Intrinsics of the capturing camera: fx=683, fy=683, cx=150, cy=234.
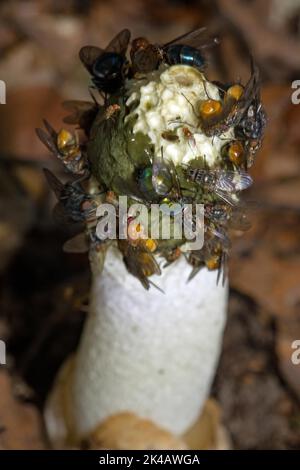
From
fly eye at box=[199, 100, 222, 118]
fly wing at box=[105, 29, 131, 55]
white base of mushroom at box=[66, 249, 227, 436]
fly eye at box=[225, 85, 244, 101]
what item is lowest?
white base of mushroom at box=[66, 249, 227, 436]

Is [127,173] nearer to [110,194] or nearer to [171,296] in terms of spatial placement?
[110,194]

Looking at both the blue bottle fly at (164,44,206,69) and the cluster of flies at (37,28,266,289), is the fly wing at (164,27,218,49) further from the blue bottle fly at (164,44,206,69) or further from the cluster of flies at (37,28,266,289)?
the blue bottle fly at (164,44,206,69)

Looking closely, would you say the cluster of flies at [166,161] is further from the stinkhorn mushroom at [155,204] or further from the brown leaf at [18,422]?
the brown leaf at [18,422]

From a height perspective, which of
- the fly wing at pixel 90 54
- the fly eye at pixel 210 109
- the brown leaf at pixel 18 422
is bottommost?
the brown leaf at pixel 18 422

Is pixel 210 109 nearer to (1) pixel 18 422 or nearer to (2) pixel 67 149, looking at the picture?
(2) pixel 67 149

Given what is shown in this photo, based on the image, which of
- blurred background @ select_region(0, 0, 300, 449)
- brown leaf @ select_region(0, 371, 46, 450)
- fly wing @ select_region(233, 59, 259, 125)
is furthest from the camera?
blurred background @ select_region(0, 0, 300, 449)

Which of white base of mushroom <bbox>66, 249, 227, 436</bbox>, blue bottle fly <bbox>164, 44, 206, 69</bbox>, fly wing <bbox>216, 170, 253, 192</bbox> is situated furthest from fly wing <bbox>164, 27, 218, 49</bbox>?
white base of mushroom <bbox>66, 249, 227, 436</bbox>

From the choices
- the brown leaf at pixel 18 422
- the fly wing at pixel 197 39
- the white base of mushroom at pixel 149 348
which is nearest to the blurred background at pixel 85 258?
the brown leaf at pixel 18 422

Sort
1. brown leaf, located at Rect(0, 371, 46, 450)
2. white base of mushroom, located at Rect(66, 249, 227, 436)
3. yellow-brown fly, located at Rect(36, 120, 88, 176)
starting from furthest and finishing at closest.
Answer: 1. brown leaf, located at Rect(0, 371, 46, 450)
2. white base of mushroom, located at Rect(66, 249, 227, 436)
3. yellow-brown fly, located at Rect(36, 120, 88, 176)
